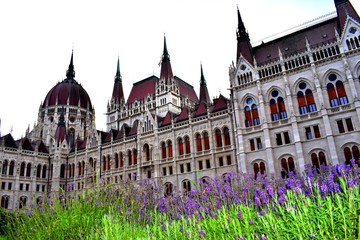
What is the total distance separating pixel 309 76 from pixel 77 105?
67.0 metres

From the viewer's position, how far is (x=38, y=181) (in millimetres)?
55781

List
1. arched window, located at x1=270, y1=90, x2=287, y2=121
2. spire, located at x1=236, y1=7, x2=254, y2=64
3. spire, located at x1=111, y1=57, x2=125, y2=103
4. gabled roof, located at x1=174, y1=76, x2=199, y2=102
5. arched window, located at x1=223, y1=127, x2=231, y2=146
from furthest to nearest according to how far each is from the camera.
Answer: spire, located at x1=111, y1=57, x2=125, y2=103, gabled roof, located at x1=174, y1=76, x2=199, y2=102, spire, located at x1=236, y1=7, x2=254, y2=64, arched window, located at x1=223, y1=127, x2=231, y2=146, arched window, located at x1=270, y1=90, x2=287, y2=121

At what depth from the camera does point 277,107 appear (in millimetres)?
33688

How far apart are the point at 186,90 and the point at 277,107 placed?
113ft

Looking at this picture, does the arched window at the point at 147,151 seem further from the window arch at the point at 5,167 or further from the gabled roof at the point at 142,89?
the window arch at the point at 5,167

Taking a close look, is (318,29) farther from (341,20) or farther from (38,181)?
(38,181)

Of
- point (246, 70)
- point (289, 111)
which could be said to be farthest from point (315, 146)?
point (246, 70)

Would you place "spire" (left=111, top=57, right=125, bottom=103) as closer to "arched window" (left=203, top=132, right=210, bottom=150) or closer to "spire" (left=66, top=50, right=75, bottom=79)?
"spire" (left=66, top=50, right=75, bottom=79)

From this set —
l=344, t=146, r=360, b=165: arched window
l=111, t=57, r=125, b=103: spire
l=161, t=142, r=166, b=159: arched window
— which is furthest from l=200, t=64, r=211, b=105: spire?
l=344, t=146, r=360, b=165: arched window

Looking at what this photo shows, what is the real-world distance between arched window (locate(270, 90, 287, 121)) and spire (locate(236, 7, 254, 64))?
6560 mm

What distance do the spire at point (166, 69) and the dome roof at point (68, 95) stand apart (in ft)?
116

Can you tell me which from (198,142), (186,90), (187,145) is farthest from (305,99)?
(186,90)

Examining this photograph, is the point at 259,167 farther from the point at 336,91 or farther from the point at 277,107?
Result: the point at 336,91

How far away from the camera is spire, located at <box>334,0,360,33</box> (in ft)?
107
